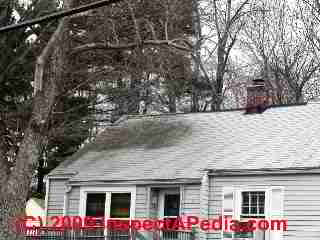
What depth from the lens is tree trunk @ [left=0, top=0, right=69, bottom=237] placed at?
1839 centimetres

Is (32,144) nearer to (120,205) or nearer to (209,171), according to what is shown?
(120,205)

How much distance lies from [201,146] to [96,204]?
3.73 metres

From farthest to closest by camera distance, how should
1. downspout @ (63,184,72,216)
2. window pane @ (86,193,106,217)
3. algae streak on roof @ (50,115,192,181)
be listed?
algae streak on roof @ (50,115,192,181)
downspout @ (63,184,72,216)
window pane @ (86,193,106,217)

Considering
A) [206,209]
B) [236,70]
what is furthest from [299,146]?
[236,70]

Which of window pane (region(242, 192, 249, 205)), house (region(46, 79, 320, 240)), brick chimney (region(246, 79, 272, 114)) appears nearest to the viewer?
house (region(46, 79, 320, 240))

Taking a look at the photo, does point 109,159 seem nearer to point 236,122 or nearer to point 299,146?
point 236,122

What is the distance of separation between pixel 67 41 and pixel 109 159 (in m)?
4.17

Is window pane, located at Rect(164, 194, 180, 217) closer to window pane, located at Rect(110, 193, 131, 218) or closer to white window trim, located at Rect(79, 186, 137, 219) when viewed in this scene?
white window trim, located at Rect(79, 186, 137, 219)

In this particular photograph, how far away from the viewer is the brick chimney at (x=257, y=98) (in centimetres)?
2153

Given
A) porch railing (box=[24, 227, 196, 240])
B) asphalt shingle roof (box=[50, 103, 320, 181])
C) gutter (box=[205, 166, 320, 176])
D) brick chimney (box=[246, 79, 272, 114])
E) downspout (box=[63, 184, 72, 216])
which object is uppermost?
brick chimney (box=[246, 79, 272, 114])

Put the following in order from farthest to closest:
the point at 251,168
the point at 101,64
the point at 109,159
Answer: the point at 101,64 < the point at 109,159 < the point at 251,168

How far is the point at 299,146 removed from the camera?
18.3 m

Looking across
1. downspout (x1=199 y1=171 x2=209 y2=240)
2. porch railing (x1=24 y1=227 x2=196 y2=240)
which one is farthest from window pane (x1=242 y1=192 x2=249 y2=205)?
porch railing (x1=24 y1=227 x2=196 y2=240)

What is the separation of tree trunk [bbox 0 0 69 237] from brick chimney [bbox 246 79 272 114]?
6.19 m
